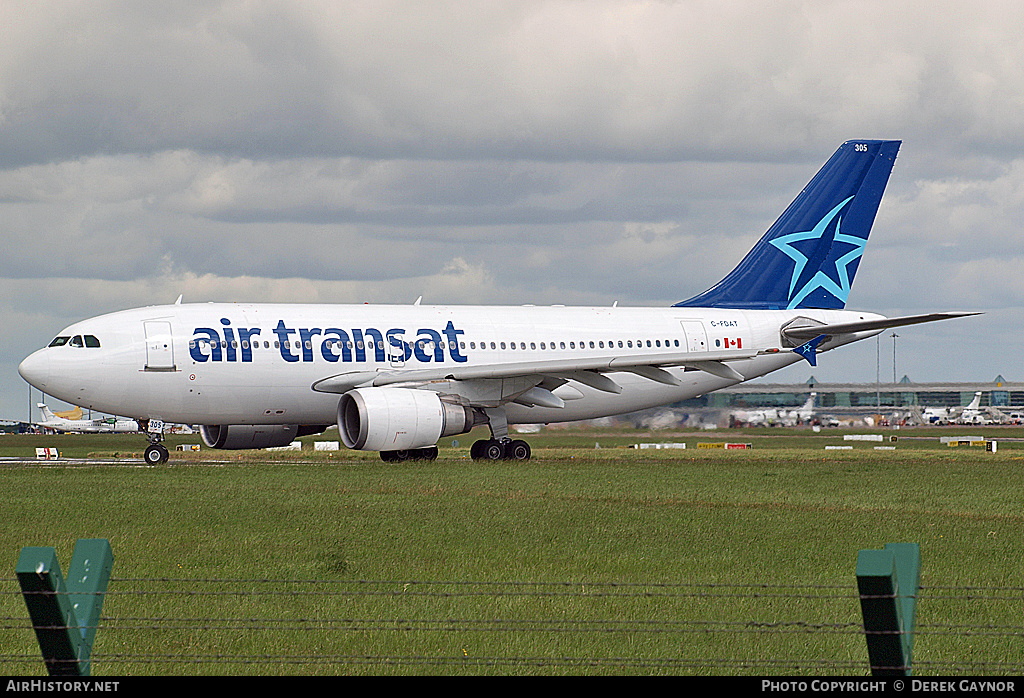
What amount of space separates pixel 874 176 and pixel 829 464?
13.4 m

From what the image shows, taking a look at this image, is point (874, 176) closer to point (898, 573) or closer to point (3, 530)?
point (3, 530)

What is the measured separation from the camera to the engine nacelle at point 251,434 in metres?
37.1

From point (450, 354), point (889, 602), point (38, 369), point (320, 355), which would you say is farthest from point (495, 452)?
point (889, 602)

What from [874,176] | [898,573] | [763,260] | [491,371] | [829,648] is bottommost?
[829,648]

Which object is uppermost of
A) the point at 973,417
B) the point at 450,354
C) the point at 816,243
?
the point at 816,243

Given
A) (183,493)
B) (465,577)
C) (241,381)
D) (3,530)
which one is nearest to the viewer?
(465,577)

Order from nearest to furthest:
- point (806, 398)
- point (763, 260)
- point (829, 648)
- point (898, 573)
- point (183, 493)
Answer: point (898, 573)
point (829, 648)
point (183, 493)
point (763, 260)
point (806, 398)

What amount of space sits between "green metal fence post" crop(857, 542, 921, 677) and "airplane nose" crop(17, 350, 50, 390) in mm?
28904

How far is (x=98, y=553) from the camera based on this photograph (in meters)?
7.68

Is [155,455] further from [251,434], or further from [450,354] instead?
[450,354]

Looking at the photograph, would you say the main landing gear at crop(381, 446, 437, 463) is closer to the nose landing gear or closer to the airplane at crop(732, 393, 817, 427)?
the nose landing gear

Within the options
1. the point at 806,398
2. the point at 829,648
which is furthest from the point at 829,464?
the point at 806,398

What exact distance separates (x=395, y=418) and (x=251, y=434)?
22.9 feet

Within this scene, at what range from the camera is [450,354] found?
36.8m
